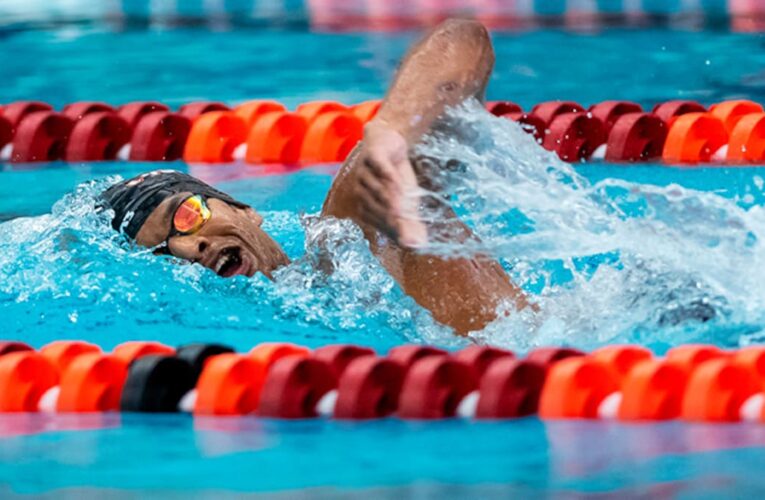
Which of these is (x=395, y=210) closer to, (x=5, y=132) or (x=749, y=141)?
(x=749, y=141)

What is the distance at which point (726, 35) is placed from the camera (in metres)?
8.09

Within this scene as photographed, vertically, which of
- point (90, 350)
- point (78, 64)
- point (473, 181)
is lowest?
point (78, 64)

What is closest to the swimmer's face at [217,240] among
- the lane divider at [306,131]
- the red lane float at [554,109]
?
the lane divider at [306,131]

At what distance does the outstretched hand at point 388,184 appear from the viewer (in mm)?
3049

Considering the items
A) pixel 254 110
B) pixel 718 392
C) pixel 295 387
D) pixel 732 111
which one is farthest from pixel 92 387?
pixel 732 111

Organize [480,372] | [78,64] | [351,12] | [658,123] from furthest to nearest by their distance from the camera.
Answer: [351,12]
[78,64]
[658,123]
[480,372]

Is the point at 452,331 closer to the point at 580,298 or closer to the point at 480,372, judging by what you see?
the point at 580,298

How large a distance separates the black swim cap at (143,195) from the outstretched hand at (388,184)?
50cm

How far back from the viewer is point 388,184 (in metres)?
3.05

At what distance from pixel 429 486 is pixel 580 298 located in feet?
4.82

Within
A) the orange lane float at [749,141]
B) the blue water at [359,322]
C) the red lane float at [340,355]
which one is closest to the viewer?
the blue water at [359,322]

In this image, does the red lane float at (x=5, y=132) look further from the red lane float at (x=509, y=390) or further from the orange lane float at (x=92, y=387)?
the red lane float at (x=509, y=390)

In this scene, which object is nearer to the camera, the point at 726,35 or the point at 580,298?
the point at 580,298

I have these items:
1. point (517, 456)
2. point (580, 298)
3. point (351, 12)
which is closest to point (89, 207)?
point (580, 298)
